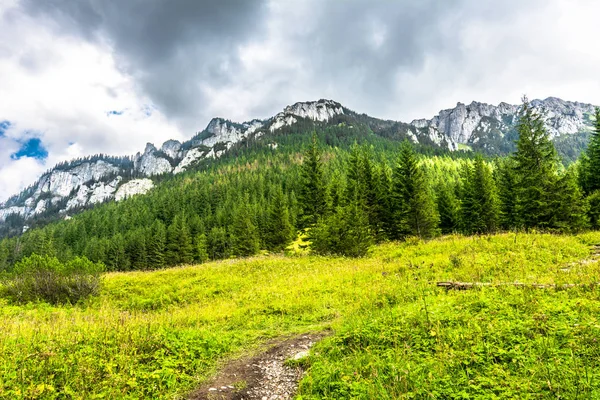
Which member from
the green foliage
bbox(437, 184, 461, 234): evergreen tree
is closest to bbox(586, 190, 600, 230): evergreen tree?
bbox(437, 184, 461, 234): evergreen tree

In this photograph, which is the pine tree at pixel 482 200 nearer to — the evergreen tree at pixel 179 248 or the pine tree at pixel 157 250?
the evergreen tree at pixel 179 248

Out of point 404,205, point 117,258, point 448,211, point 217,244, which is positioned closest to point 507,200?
point 448,211

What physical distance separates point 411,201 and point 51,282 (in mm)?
30203

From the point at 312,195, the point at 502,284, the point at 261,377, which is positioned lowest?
the point at 261,377

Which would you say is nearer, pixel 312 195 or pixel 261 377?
pixel 261 377

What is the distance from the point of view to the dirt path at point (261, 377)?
5336 millimetres

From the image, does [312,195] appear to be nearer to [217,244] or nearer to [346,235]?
[346,235]

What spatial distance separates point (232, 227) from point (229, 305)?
6725 cm

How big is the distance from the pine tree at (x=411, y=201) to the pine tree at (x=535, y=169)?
845cm

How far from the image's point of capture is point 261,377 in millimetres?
6039

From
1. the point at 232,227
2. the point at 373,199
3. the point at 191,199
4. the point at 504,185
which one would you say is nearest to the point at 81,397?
the point at 373,199

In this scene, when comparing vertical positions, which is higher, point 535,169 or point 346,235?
point 535,169

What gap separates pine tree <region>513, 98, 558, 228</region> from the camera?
26.3 metres

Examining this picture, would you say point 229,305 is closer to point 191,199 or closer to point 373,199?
point 373,199
